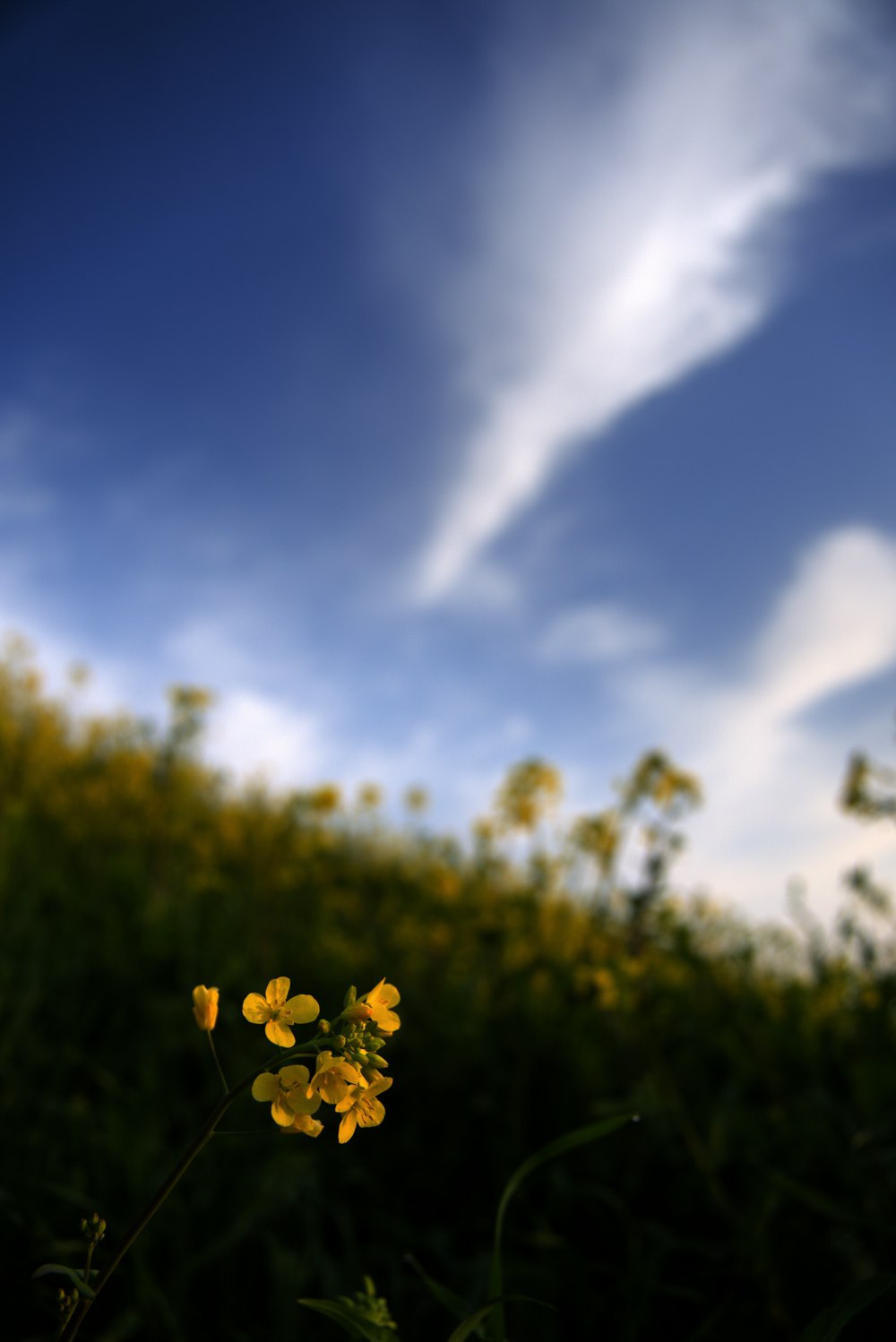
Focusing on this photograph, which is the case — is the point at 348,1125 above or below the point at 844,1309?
above

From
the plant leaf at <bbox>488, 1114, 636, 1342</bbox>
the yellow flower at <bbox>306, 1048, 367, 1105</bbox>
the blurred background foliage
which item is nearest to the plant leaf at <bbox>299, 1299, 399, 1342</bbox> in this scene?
the plant leaf at <bbox>488, 1114, 636, 1342</bbox>

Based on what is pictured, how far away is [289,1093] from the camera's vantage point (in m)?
0.90

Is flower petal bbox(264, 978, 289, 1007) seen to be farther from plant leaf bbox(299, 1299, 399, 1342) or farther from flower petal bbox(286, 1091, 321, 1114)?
plant leaf bbox(299, 1299, 399, 1342)

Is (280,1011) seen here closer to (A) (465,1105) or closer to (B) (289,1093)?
(B) (289,1093)

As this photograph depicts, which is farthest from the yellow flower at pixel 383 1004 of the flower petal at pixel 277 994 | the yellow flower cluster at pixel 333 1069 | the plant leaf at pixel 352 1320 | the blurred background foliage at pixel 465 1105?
the blurred background foliage at pixel 465 1105

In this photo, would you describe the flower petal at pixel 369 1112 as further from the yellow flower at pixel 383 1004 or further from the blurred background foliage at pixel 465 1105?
the blurred background foliage at pixel 465 1105

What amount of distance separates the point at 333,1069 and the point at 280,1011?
101mm

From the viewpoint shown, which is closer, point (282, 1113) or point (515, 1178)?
point (282, 1113)

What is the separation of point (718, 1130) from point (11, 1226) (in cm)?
175

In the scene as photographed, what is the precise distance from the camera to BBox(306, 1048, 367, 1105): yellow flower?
2.86 ft

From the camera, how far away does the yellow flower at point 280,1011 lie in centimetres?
93

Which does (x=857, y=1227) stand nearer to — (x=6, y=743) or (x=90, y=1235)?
(x=90, y=1235)

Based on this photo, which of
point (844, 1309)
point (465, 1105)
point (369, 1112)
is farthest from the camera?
point (465, 1105)

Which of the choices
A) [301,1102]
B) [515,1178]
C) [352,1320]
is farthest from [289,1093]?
[515,1178]
